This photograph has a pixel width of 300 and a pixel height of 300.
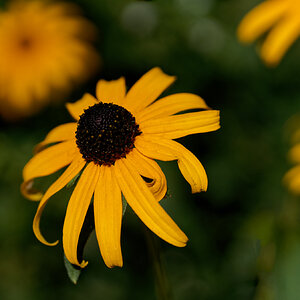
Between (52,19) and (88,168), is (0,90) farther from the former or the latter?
(88,168)

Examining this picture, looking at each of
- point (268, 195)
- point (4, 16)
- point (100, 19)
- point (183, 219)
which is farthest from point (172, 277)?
point (4, 16)

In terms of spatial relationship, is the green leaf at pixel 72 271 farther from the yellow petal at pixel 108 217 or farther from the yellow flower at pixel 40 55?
the yellow flower at pixel 40 55

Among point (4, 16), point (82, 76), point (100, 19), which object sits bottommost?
point (82, 76)

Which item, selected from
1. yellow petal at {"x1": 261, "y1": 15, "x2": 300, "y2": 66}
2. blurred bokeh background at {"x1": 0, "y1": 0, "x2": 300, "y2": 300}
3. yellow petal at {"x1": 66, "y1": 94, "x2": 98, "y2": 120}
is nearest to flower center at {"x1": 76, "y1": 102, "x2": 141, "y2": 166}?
yellow petal at {"x1": 66, "y1": 94, "x2": 98, "y2": 120}

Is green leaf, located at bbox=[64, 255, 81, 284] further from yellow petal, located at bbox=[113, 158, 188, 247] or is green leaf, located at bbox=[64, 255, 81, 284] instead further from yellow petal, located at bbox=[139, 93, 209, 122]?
yellow petal, located at bbox=[139, 93, 209, 122]

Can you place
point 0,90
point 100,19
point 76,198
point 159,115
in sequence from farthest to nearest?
point 100,19 → point 0,90 → point 159,115 → point 76,198
